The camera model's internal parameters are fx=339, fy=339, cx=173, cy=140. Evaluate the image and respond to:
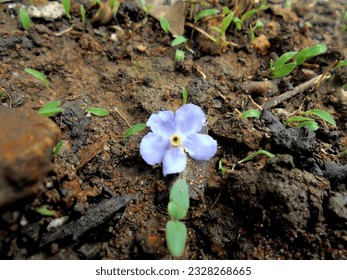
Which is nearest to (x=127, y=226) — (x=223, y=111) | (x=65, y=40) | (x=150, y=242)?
(x=150, y=242)

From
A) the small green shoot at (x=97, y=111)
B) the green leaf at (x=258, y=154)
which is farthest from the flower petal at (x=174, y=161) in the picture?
the small green shoot at (x=97, y=111)

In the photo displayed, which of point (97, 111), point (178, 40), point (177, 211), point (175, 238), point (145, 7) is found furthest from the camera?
point (145, 7)

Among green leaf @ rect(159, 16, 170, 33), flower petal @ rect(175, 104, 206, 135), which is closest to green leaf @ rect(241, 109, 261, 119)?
flower petal @ rect(175, 104, 206, 135)

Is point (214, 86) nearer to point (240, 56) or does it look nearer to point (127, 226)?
point (240, 56)

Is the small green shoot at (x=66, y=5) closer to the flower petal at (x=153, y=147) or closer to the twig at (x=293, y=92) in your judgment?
the flower petal at (x=153, y=147)

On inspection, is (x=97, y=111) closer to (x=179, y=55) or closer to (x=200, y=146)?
(x=200, y=146)

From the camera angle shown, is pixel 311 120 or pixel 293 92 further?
pixel 293 92

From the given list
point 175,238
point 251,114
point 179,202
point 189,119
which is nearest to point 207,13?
point 251,114
